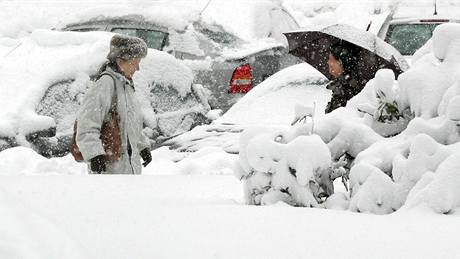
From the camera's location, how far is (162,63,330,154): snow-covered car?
7.57 metres

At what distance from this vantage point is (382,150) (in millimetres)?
3822

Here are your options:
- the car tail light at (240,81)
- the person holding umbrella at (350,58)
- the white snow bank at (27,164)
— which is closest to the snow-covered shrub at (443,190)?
the person holding umbrella at (350,58)

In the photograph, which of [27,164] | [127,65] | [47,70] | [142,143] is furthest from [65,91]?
[127,65]

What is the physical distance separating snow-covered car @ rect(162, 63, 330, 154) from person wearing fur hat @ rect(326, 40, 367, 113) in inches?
44.1

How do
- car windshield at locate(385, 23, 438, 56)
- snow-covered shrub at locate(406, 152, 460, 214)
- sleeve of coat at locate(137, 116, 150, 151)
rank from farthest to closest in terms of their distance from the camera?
car windshield at locate(385, 23, 438, 56), sleeve of coat at locate(137, 116, 150, 151), snow-covered shrub at locate(406, 152, 460, 214)

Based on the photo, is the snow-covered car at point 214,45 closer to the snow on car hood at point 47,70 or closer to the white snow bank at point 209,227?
the snow on car hood at point 47,70

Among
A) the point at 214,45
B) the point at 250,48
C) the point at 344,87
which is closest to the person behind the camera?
the point at 344,87

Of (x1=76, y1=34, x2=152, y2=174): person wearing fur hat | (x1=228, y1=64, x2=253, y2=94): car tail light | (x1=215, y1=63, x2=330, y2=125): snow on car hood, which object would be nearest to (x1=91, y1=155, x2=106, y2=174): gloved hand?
(x1=76, y1=34, x2=152, y2=174): person wearing fur hat

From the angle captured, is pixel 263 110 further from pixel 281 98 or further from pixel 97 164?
pixel 97 164

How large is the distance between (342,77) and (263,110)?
174 cm

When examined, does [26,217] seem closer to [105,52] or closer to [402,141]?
[402,141]

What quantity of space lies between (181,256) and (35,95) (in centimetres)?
506

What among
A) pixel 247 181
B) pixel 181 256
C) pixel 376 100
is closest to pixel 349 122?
pixel 376 100

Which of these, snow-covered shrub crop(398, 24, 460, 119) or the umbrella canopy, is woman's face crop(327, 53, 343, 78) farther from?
snow-covered shrub crop(398, 24, 460, 119)
